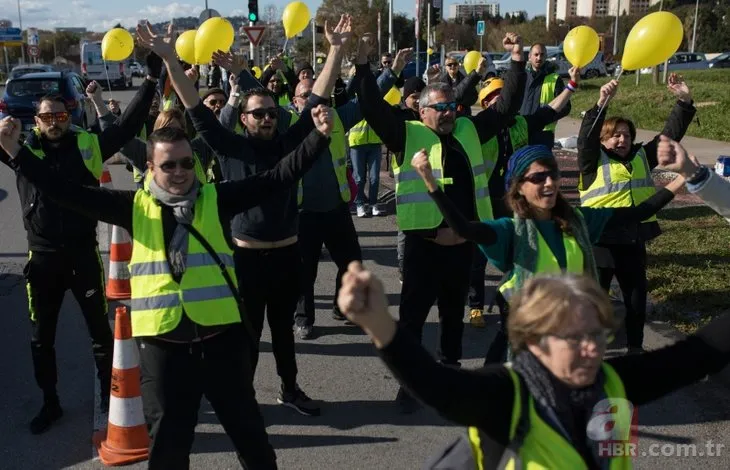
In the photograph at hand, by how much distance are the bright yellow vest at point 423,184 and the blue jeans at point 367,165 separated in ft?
18.5

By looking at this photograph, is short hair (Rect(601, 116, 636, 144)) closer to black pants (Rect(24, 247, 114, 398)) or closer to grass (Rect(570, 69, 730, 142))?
black pants (Rect(24, 247, 114, 398))

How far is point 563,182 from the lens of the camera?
491 inches

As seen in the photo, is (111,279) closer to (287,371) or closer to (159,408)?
(287,371)

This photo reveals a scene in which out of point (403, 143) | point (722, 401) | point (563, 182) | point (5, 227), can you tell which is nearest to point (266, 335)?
point (403, 143)

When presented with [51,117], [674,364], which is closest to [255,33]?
[51,117]

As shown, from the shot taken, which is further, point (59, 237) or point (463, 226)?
point (59, 237)

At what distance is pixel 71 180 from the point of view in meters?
4.43

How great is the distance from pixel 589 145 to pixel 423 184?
4.77ft

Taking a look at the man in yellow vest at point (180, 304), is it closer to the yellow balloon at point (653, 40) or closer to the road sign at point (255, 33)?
the yellow balloon at point (653, 40)

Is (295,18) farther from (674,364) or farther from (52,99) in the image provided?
(674,364)

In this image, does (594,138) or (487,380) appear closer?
(487,380)

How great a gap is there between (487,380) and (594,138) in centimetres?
356

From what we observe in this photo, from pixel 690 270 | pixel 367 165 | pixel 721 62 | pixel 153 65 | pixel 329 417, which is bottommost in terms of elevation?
pixel 329 417

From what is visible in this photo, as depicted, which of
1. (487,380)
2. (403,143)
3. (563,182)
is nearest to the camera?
(487,380)
